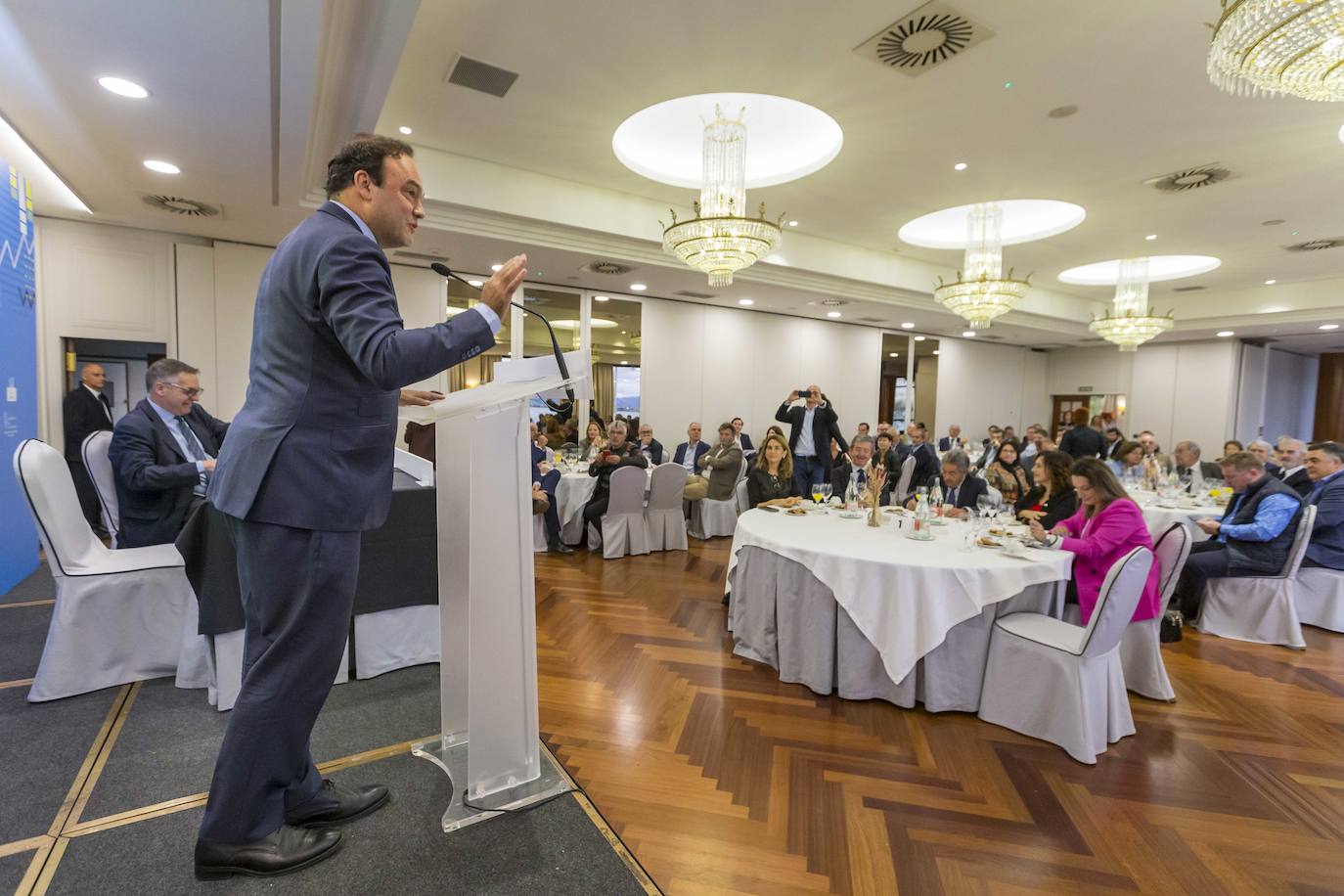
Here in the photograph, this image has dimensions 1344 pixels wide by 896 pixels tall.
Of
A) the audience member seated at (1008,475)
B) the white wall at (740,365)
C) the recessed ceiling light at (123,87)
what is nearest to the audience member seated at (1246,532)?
the audience member seated at (1008,475)

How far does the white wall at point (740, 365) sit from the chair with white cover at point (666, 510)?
3399 mm

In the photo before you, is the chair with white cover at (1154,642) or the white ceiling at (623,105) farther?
the white ceiling at (623,105)

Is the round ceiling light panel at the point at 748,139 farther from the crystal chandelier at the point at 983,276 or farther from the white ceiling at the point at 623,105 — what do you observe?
the crystal chandelier at the point at 983,276

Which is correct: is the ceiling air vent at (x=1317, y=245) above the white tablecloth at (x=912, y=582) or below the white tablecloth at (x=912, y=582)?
Answer: above

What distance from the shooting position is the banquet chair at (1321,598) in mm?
3979

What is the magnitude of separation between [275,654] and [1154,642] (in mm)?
A: 3735

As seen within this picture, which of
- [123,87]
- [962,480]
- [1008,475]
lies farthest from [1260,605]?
[123,87]

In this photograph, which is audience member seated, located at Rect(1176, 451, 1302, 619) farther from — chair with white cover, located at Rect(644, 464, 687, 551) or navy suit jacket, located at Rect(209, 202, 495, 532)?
navy suit jacket, located at Rect(209, 202, 495, 532)

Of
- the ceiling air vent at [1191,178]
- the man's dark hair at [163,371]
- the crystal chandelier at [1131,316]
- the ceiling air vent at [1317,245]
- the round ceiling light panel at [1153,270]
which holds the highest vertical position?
the round ceiling light panel at [1153,270]

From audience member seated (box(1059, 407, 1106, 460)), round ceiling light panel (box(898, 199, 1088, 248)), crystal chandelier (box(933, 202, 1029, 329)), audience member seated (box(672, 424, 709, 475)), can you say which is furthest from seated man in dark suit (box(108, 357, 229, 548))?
audience member seated (box(1059, 407, 1106, 460))

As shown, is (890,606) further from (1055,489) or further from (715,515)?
(715,515)

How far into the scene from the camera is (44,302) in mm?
5660

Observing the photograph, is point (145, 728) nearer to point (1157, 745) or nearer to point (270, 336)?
point (270, 336)

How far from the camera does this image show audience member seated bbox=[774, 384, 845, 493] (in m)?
6.66
